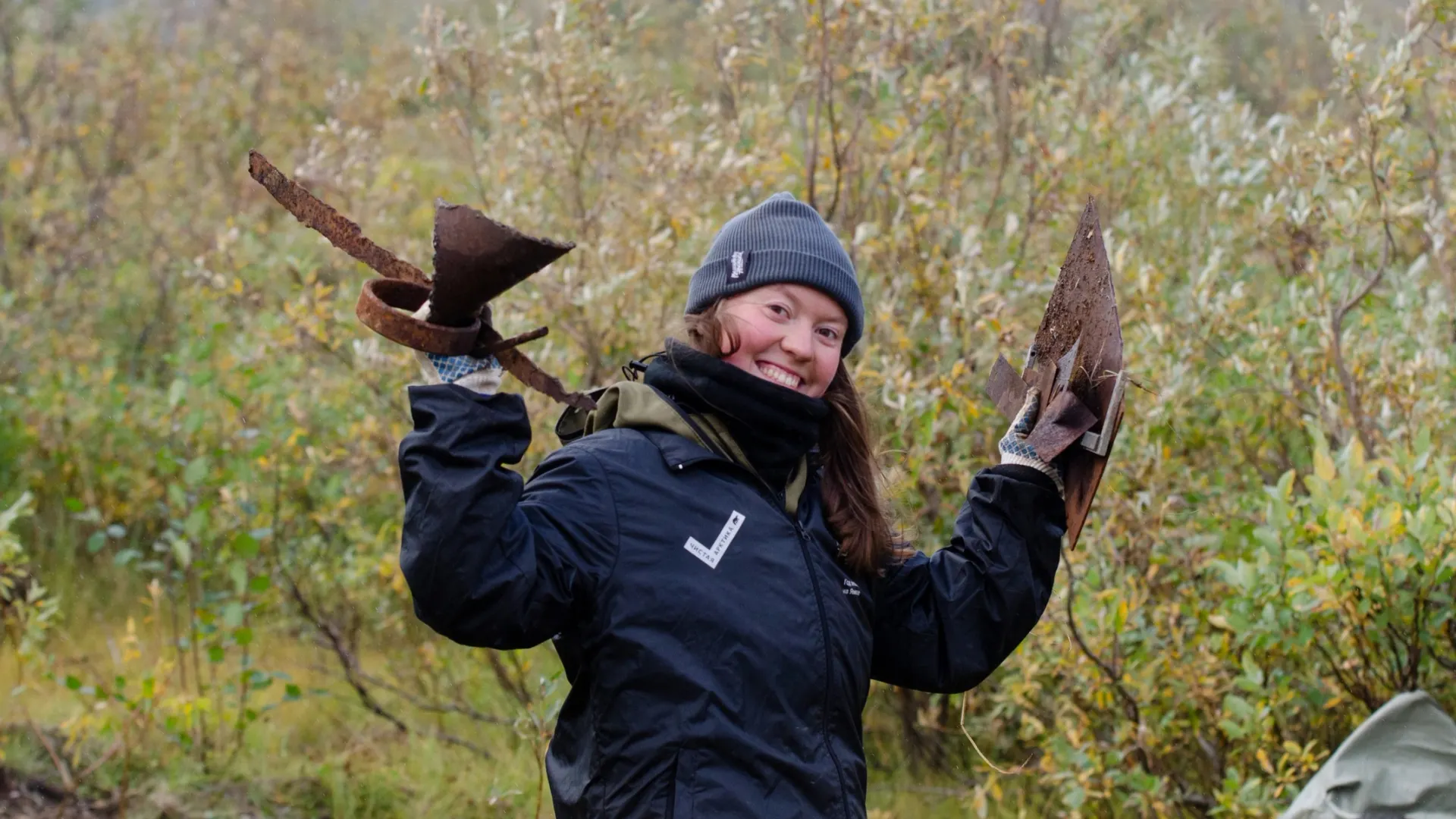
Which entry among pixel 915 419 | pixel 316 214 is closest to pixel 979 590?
pixel 316 214

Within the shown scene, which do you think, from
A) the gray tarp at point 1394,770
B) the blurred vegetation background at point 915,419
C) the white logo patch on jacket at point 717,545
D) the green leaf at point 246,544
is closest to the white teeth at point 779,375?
the white logo patch on jacket at point 717,545

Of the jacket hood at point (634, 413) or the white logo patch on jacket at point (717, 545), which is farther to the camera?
the jacket hood at point (634, 413)

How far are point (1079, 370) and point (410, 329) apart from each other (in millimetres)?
1027

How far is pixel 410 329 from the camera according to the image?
5.36 ft

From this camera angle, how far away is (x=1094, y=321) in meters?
2.17

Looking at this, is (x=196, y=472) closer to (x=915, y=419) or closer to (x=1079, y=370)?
(x=915, y=419)

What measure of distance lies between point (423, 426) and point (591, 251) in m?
2.96

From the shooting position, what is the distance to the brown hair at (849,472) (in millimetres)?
2109

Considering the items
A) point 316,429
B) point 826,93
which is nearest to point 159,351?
point 316,429

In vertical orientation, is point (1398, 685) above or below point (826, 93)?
below

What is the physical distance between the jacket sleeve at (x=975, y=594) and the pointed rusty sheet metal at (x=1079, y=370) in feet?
0.20

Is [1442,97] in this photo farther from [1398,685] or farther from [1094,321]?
[1094,321]

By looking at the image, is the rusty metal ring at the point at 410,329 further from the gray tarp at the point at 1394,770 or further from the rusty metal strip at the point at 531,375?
the gray tarp at the point at 1394,770

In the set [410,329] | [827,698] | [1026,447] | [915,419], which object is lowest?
[915,419]
